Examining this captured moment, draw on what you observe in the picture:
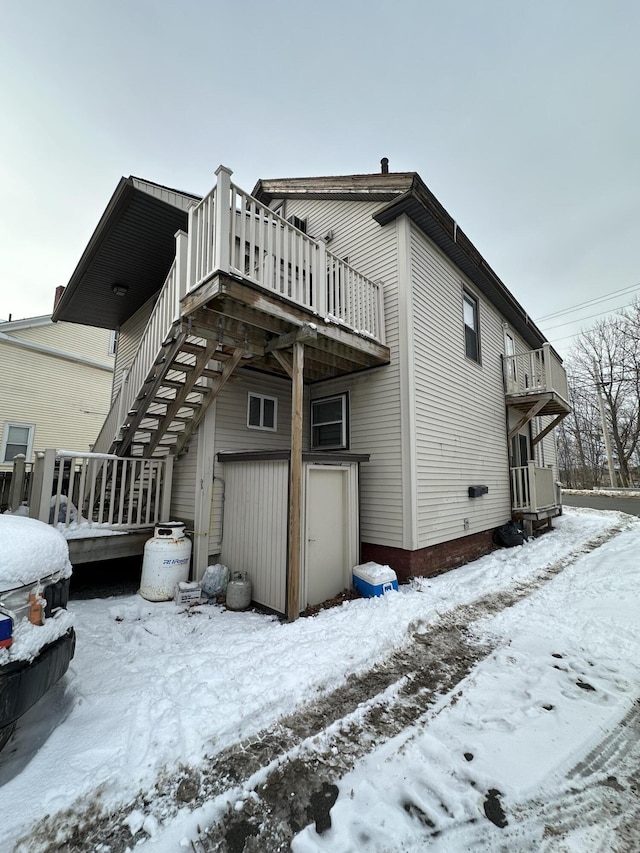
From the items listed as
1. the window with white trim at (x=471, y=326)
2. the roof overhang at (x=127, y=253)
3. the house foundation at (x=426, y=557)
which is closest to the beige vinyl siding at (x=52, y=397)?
the roof overhang at (x=127, y=253)

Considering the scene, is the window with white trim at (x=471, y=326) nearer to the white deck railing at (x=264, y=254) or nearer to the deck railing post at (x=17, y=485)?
the white deck railing at (x=264, y=254)

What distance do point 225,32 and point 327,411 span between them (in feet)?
33.1

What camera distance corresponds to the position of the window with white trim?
9.13 metres

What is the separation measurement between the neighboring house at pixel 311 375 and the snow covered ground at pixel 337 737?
54.9 inches

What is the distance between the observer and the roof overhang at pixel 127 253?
23.1 ft

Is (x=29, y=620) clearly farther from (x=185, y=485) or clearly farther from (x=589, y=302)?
(x=589, y=302)

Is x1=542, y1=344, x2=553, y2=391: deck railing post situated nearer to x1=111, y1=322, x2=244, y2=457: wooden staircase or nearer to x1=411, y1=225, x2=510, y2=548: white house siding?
x1=411, y1=225, x2=510, y2=548: white house siding

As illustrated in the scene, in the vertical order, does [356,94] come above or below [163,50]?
above

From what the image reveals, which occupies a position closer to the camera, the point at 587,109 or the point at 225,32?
the point at 225,32

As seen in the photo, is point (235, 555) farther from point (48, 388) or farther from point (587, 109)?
point (587, 109)

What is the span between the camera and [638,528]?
1143 centimetres

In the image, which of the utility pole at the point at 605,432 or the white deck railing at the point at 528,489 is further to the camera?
the utility pole at the point at 605,432

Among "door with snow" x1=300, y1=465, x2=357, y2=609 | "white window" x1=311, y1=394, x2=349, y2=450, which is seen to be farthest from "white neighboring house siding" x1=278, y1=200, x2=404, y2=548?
→ "door with snow" x1=300, y1=465, x2=357, y2=609

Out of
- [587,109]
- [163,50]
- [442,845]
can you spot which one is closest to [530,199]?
[587,109]
